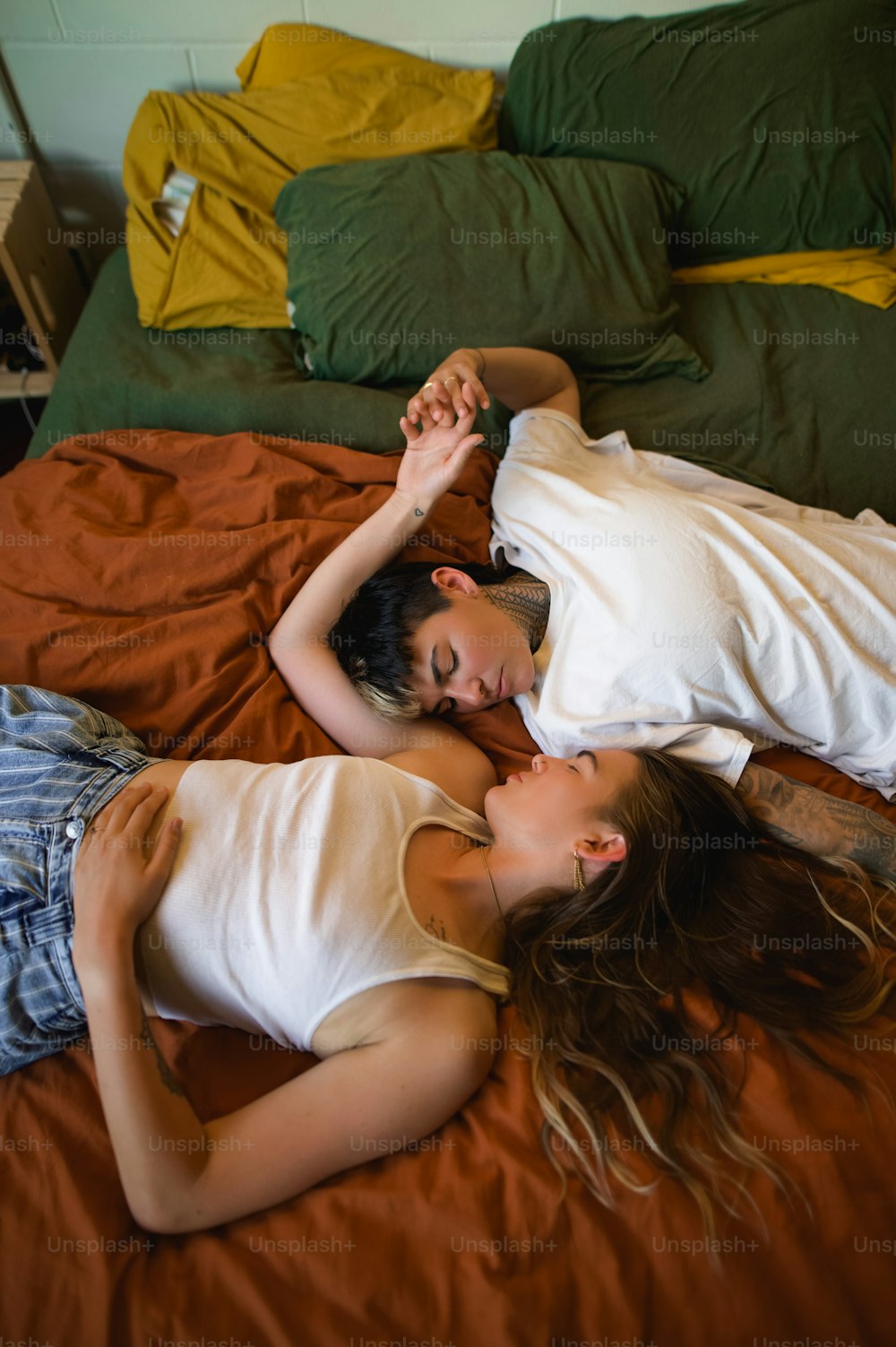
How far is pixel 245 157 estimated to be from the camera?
1791 millimetres

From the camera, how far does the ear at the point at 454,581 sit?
1.33 m

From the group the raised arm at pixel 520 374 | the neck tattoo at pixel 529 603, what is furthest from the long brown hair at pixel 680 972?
the raised arm at pixel 520 374

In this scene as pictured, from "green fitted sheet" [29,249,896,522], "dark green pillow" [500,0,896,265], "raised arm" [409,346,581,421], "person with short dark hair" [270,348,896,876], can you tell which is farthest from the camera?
"dark green pillow" [500,0,896,265]

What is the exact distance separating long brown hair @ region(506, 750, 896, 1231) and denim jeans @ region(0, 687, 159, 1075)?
580mm

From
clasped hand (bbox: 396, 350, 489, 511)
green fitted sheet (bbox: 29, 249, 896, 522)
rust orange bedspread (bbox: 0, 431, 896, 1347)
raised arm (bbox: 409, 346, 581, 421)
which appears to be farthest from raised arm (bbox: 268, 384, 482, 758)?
rust orange bedspread (bbox: 0, 431, 896, 1347)

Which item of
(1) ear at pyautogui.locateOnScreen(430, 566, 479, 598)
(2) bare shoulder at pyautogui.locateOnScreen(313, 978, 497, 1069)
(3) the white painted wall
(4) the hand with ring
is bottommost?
(2) bare shoulder at pyautogui.locateOnScreen(313, 978, 497, 1069)

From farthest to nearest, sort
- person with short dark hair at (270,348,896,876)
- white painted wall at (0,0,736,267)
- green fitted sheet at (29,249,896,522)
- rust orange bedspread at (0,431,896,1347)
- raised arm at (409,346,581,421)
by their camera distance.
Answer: white painted wall at (0,0,736,267)
green fitted sheet at (29,249,896,522)
raised arm at (409,346,581,421)
person with short dark hair at (270,348,896,876)
rust orange bedspread at (0,431,896,1347)

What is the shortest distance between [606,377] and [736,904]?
1.16 m

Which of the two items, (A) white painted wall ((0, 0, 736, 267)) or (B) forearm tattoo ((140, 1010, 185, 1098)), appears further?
(A) white painted wall ((0, 0, 736, 267))

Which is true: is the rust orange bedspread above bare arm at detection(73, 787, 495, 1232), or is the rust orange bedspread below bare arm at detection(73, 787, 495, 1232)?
below

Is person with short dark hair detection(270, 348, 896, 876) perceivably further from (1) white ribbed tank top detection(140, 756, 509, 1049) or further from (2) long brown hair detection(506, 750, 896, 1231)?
(1) white ribbed tank top detection(140, 756, 509, 1049)

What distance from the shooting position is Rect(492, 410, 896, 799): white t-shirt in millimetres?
1194

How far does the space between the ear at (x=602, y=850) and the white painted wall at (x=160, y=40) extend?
1.99m

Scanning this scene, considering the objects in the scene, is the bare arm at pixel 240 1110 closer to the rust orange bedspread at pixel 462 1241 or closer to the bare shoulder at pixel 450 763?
the rust orange bedspread at pixel 462 1241
